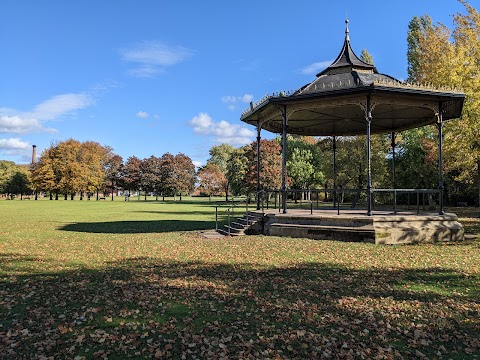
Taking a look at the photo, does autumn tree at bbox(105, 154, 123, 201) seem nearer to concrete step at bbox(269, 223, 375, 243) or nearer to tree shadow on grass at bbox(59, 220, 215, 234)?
tree shadow on grass at bbox(59, 220, 215, 234)

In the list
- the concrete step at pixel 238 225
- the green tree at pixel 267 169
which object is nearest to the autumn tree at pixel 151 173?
the green tree at pixel 267 169

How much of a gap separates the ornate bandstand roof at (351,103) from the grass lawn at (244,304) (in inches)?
238

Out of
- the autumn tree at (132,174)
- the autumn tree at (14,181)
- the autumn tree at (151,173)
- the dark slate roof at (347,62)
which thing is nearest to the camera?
the dark slate roof at (347,62)

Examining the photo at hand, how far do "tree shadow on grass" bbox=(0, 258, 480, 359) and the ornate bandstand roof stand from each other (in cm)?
752

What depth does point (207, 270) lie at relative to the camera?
932cm

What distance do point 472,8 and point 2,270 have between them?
2835cm

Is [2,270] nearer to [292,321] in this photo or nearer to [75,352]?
[75,352]

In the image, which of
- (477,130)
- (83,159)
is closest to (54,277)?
(477,130)

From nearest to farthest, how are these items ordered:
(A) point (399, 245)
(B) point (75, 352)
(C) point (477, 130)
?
(B) point (75, 352)
(A) point (399, 245)
(C) point (477, 130)

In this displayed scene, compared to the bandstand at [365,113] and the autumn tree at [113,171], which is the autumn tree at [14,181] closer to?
the autumn tree at [113,171]

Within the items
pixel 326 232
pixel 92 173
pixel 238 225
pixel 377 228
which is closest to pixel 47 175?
pixel 92 173

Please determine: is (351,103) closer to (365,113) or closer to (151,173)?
(365,113)

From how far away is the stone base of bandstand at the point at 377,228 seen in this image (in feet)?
43.4

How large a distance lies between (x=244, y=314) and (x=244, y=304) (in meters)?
0.54
